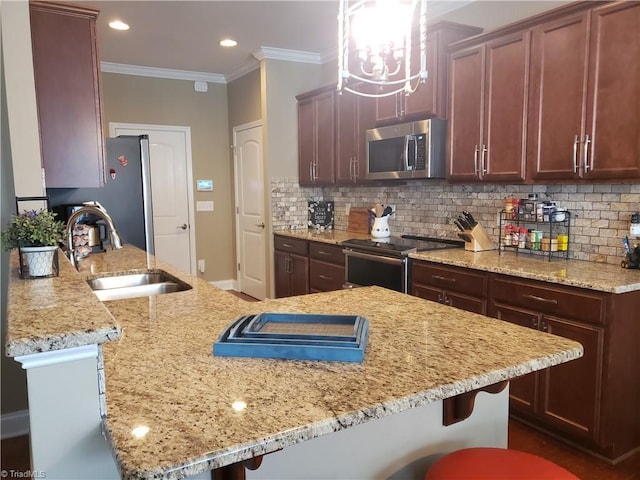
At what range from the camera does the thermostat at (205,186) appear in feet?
19.6

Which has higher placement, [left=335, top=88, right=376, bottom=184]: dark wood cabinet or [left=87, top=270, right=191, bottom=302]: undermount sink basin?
[left=335, top=88, right=376, bottom=184]: dark wood cabinet

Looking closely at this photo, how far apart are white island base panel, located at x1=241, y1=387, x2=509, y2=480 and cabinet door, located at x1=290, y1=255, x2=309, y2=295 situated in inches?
123

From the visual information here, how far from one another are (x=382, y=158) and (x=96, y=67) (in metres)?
2.14

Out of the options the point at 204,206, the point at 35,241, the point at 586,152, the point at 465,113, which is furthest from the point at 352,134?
the point at 35,241

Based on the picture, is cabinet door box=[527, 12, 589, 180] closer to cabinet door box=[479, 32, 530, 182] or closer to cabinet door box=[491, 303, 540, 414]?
cabinet door box=[479, 32, 530, 182]

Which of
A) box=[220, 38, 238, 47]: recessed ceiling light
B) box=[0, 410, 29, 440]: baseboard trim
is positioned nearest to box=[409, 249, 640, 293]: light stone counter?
box=[0, 410, 29, 440]: baseboard trim

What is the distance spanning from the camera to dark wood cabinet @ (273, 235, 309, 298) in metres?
4.60

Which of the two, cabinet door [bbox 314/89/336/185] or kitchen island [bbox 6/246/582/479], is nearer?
kitchen island [bbox 6/246/582/479]

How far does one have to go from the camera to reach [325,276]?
14.1ft

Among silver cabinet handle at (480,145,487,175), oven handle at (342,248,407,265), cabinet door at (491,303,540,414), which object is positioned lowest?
cabinet door at (491,303,540,414)

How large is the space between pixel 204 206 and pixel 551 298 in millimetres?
4532

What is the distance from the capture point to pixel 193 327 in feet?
4.79

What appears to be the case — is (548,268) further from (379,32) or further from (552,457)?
(379,32)

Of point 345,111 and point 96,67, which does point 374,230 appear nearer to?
point 345,111
